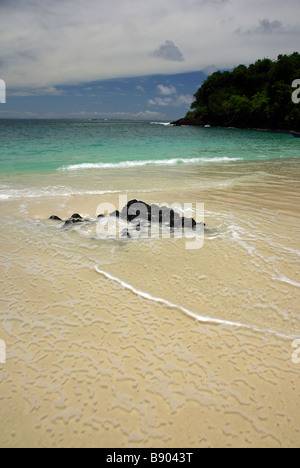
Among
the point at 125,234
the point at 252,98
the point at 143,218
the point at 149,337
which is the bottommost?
the point at 149,337

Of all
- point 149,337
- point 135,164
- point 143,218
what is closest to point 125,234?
point 143,218

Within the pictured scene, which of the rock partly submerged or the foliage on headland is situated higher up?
the foliage on headland

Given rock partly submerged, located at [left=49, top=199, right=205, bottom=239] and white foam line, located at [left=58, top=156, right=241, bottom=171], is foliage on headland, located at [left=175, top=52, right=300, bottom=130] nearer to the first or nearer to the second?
white foam line, located at [left=58, top=156, right=241, bottom=171]

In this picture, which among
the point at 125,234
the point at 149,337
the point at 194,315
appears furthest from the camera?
the point at 125,234

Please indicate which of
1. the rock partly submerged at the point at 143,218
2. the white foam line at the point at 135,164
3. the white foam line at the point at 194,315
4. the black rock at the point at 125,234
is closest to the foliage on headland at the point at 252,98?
the white foam line at the point at 135,164

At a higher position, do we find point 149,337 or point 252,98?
point 252,98

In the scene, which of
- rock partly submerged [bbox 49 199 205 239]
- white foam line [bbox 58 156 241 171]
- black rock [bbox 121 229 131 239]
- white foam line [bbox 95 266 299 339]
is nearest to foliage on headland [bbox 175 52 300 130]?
white foam line [bbox 58 156 241 171]

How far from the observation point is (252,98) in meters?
66.0

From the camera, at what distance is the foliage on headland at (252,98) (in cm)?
5776

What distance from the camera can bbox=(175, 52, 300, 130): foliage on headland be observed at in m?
57.8

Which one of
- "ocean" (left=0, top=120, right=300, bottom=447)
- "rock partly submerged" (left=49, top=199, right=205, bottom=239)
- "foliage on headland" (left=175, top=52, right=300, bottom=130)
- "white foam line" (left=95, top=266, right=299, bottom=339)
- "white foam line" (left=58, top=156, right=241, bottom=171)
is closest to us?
"ocean" (left=0, top=120, right=300, bottom=447)

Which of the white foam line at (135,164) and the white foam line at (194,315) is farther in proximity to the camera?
the white foam line at (135,164)

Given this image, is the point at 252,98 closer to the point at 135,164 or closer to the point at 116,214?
the point at 135,164

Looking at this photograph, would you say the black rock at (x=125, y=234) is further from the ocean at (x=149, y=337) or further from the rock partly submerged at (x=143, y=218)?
the ocean at (x=149, y=337)
